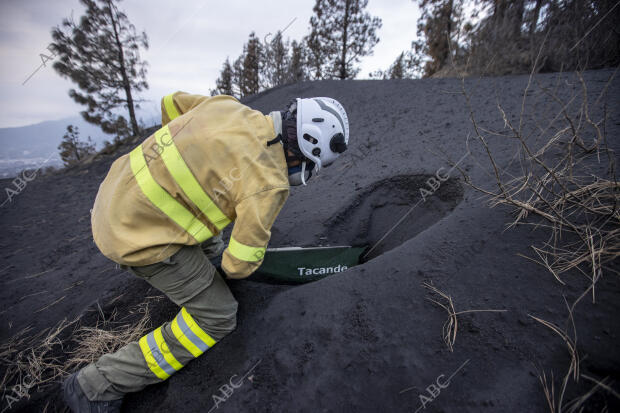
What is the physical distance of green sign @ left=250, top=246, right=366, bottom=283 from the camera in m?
2.36

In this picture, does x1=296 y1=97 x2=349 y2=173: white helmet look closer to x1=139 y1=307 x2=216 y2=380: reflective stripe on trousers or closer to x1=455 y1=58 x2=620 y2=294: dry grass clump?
x1=455 y1=58 x2=620 y2=294: dry grass clump

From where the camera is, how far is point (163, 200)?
1.49m

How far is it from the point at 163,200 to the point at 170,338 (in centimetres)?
Answer: 93

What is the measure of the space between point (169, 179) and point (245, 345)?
1.19 meters

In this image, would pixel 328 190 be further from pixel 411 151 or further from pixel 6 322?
pixel 6 322

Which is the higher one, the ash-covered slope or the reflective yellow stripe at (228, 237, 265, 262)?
the reflective yellow stripe at (228, 237, 265, 262)

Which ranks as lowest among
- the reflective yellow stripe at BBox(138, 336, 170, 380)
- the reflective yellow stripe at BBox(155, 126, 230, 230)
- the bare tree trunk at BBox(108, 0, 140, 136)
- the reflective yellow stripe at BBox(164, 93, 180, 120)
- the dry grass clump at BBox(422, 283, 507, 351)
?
the reflective yellow stripe at BBox(138, 336, 170, 380)

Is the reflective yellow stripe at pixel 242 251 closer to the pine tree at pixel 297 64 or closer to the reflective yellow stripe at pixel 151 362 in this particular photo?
the reflective yellow stripe at pixel 151 362

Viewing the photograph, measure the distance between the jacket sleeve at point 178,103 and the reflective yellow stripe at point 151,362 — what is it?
5.63ft

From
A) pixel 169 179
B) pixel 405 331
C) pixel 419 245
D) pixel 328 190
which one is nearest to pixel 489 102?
pixel 328 190

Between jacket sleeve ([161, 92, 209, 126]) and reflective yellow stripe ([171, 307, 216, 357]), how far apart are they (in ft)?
5.16

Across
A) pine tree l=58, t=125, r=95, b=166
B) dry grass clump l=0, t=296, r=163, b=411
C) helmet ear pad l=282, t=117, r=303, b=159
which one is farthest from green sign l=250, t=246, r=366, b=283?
pine tree l=58, t=125, r=95, b=166

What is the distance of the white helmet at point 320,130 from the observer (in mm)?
1771

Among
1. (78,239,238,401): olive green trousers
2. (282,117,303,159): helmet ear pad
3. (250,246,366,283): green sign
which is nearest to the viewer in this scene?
(78,239,238,401): olive green trousers
